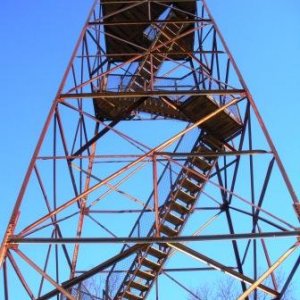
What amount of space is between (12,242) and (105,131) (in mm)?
5862

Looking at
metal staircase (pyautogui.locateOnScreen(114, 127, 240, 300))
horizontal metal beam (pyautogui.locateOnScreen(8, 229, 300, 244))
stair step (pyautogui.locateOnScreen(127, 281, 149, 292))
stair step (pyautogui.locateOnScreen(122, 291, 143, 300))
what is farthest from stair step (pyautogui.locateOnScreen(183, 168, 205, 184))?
horizontal metal beam (pyautogui.locateOnScreen(8, 229, 300, 244))

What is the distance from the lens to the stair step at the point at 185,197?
508 inches

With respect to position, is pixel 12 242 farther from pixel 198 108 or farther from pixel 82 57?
pixel 82 57

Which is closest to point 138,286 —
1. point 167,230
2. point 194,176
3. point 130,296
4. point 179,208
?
point 130,296

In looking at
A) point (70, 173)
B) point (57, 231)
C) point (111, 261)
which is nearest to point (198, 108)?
point (70, 173)

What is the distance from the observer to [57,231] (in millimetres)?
11094

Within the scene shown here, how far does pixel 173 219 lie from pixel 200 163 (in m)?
1.66

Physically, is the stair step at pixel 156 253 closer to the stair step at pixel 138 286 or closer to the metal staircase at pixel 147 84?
the stair step at pixel 138 286

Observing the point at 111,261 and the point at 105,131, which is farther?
the point at 105,131

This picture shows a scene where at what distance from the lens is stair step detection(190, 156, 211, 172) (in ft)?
43.0

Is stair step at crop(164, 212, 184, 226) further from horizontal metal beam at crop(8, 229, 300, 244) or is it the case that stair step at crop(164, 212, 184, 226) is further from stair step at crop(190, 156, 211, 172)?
horizontal metal beam at crop(8, 229, 300, 244)

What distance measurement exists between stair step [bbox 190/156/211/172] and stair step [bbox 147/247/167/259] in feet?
8.17

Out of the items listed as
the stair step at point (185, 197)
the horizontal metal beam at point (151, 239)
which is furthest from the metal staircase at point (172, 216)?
the horizontal metal beam at point (151, 239)

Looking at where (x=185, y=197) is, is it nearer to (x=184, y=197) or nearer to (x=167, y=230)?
(x=184, y=197)
